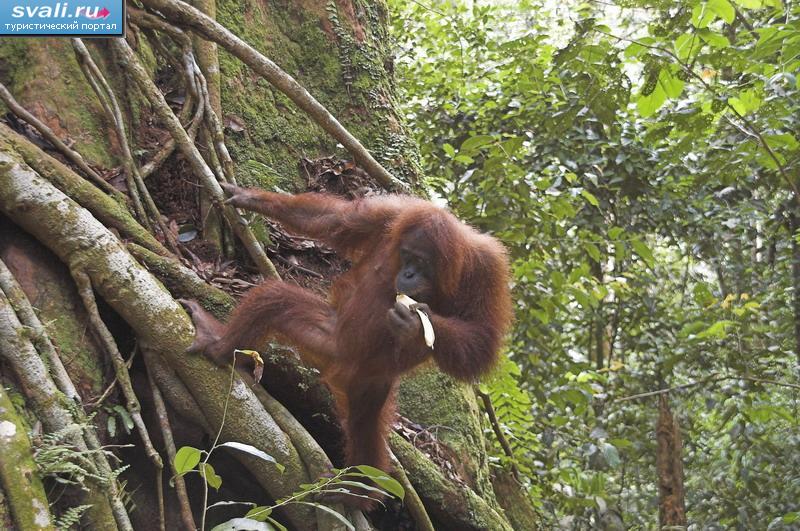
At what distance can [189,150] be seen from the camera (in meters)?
3.33

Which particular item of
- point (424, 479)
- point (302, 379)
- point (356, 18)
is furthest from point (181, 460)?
point (356, 18)

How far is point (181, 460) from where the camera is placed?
198 cm

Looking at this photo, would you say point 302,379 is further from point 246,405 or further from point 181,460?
point 181,460

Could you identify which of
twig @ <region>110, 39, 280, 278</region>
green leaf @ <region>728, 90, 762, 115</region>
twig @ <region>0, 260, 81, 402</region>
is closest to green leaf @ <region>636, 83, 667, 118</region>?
green leaf @ <region>728, 90, 762, 115</region>

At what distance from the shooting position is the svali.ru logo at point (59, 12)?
321 centimetres

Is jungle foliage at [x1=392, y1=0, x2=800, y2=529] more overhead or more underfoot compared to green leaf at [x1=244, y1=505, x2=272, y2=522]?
more overhead

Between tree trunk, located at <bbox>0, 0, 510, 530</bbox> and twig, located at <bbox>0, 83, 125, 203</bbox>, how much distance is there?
3 cm

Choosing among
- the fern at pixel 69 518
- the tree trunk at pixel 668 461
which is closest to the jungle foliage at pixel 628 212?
the tree trunk at pixel 668 461

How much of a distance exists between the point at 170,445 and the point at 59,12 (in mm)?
1956

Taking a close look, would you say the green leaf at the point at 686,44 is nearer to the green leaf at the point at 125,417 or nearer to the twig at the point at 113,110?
the twig at the point at 113,110

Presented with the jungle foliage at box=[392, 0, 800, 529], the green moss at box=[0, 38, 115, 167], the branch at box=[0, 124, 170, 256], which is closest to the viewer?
the branch at box=[0, 124, 170, 256]

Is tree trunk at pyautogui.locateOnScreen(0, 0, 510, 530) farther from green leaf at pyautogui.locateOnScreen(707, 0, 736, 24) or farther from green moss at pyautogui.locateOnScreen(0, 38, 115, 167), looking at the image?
green leaf at pyautogui.locateOnScreen(707, 0, 736, 24)

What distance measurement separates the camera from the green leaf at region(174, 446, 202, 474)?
1.97 meters

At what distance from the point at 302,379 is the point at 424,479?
68 centimetres
